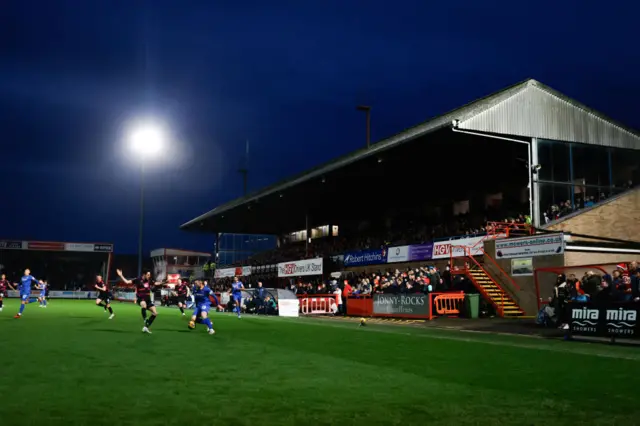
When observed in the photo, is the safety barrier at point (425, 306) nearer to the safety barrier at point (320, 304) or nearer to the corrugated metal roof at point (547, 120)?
the safety barrier at point (320, 304)

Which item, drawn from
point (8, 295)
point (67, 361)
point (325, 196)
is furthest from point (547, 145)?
point (8, 295)

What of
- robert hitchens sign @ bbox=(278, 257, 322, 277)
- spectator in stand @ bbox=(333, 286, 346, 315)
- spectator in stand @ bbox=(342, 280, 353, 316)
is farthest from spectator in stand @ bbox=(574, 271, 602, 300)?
robert hitchens sign @ bbox=(278, 257, 322, 277)

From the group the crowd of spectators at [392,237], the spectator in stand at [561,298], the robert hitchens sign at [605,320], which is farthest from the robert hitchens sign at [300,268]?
the robert hitchens sign at [605,320]

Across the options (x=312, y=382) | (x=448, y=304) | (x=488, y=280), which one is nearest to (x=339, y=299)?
(x=448, y=304)

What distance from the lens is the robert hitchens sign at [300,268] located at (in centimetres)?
4591

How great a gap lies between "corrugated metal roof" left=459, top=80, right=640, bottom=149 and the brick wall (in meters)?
3.74

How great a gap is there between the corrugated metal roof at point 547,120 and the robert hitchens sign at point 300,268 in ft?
60.6

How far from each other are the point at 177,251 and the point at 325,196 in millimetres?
46216

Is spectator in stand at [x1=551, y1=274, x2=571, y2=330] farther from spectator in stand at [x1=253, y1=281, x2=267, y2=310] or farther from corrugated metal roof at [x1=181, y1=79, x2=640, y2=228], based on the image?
spectator in stand at [x1=253, y1=281, x2=267, y2=310]

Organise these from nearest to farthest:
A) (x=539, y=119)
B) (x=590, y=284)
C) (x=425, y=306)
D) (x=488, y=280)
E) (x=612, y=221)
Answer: (x=590, y=284)
(x=425, y=306)
(x=488, y=280)
(x=612, y=221)
(x=539, y=119)

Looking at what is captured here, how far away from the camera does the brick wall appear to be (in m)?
31.3

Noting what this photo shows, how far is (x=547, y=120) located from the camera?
109 ft

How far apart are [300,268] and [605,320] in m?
33.1

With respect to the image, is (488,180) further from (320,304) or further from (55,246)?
(55,246)
